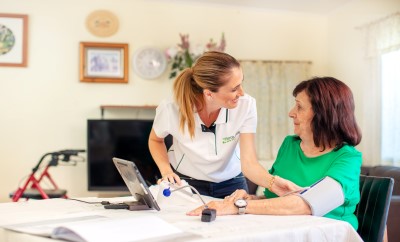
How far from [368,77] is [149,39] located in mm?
2278

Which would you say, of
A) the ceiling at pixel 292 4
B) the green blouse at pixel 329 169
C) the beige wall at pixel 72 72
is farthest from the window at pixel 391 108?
the green blouse at pixel 329 169

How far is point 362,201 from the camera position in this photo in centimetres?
180

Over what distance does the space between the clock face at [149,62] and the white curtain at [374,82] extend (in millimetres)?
2074

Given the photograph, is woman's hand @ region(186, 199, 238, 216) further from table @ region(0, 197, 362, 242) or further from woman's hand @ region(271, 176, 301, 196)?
woman's hand @ region(271, 176, 301, 196)

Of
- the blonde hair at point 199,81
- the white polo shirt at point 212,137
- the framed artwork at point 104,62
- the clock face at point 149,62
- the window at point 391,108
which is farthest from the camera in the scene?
the clock face at point 149,62

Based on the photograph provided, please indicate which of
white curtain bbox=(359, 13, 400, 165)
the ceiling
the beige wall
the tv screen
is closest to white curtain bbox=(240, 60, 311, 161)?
the beige wall

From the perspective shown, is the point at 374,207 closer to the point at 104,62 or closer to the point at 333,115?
the point at 333,115

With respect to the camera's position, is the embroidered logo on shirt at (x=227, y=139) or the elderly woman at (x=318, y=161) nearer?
the elderly woman at (x=318, y=161)

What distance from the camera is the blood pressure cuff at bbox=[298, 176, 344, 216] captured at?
4.92 ft

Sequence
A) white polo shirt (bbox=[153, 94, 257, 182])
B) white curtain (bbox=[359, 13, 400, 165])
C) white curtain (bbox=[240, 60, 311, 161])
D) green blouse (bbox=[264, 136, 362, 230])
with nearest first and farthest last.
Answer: green blouse (bbox=[264, 136, 362, 230]) < white polo shirt (bbox=[153, 94, 257, 182]) < white curtain (bbox=[359, 13, 400, 165]) < white curtain (bbox=[240, 60, 311, 161])

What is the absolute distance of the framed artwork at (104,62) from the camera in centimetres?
467

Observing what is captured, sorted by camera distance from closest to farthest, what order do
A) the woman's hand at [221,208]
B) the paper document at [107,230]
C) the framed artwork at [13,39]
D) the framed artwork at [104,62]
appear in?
1. the paper document at [107,230]
2. the woman's hand at [221,208]
3. the framed artwork at [13,39]
4. the framed artwork at [104,62]

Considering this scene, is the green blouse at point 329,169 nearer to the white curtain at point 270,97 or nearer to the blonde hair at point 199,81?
the blonde hair at point 199,81

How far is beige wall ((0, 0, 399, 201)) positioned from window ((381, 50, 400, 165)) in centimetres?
46
